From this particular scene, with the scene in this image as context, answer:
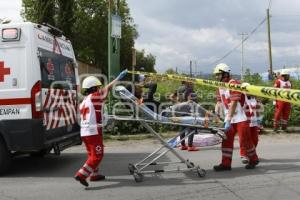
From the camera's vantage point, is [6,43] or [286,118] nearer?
[6,43]

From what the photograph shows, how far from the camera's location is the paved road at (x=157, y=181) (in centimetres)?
689

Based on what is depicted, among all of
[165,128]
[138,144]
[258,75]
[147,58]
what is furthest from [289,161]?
[147,58]

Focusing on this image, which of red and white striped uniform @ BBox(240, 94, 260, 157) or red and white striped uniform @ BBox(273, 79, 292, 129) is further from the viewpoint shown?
red and white striped uniform @ BBox(273, 79, 292, 129)

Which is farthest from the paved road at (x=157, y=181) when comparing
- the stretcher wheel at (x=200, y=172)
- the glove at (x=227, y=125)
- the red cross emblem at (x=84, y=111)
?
the red cross emblem at (x=84, y=111)

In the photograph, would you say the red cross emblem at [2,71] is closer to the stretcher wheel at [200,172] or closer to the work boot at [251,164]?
the stretcher wheel at [200,172]

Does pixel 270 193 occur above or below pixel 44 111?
below

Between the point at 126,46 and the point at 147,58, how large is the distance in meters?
28.3

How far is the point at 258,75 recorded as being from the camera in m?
17.1

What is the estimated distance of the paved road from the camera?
689 cm

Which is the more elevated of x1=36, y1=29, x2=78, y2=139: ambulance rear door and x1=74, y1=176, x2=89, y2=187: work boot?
x1=36, y1=29, x2=78, y2=139: ambulance rear door

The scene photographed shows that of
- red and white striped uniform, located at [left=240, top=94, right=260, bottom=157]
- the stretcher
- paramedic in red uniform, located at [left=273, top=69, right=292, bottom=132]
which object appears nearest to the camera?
the stretcher

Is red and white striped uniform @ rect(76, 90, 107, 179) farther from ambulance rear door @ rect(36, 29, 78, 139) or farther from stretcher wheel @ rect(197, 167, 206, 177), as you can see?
stretcher wheel @ rect(197, 167, 206, 177)

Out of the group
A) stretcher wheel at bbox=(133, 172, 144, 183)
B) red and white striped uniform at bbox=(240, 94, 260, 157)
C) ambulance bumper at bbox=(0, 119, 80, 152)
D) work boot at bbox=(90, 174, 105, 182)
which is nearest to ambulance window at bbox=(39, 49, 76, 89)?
ambulance bumper at bbox=(0, 119, 80, 152)

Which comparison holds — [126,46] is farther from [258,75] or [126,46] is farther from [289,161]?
[289,161]
